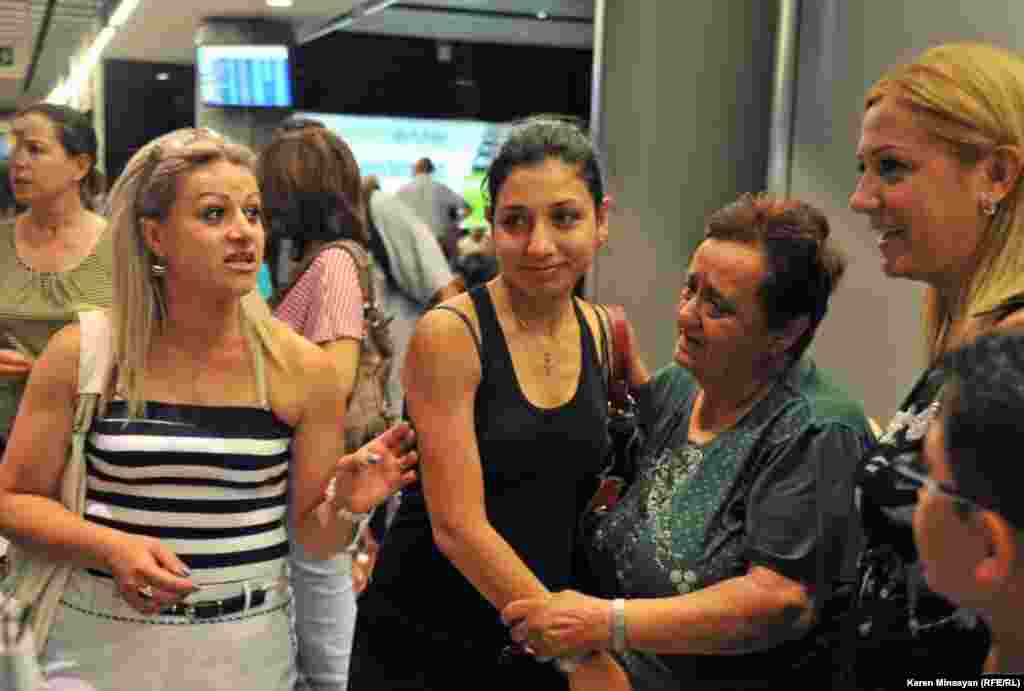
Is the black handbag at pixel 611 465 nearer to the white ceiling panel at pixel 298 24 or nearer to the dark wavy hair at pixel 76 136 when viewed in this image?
the dark wavy hair at pixel 76 136

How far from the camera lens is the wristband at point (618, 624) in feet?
5.64

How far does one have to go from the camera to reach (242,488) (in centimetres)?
207

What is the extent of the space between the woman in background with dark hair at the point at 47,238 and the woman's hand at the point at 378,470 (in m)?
1.10

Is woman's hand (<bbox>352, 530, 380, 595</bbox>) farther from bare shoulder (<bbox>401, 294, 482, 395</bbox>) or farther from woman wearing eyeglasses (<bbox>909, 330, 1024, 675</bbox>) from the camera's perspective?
woman wearing eyeglasses (<bbox>909, 330, 1024, 675</bbox>)

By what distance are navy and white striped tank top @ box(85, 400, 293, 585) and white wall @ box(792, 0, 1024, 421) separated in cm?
171

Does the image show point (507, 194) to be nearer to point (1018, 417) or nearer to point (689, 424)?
point (689, 424)

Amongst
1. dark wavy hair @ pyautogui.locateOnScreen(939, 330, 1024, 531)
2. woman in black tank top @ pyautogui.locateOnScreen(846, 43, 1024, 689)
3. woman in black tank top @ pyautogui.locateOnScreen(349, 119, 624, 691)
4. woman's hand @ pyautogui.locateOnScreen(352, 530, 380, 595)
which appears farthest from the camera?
woman's hand @ pyautogui.locateOnScreen(352, 530, 380, 595)

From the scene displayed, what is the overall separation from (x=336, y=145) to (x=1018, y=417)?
2751 millimetres

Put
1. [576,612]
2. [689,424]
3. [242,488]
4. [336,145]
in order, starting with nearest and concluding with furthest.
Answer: [576,612] < [689,424] < [242,488] < [336,145]

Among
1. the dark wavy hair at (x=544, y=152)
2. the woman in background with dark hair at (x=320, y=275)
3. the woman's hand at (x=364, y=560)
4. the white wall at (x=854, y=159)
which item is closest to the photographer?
the dark wavy hair at (x=544, y=152)

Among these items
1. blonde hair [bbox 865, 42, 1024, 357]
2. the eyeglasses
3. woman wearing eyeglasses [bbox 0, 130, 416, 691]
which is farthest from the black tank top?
the eyeglasses

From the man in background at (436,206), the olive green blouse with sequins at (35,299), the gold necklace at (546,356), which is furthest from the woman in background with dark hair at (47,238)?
the man in background at (436,206)

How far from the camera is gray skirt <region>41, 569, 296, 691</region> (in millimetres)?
2014

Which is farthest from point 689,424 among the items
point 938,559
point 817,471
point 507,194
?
point 938,559
